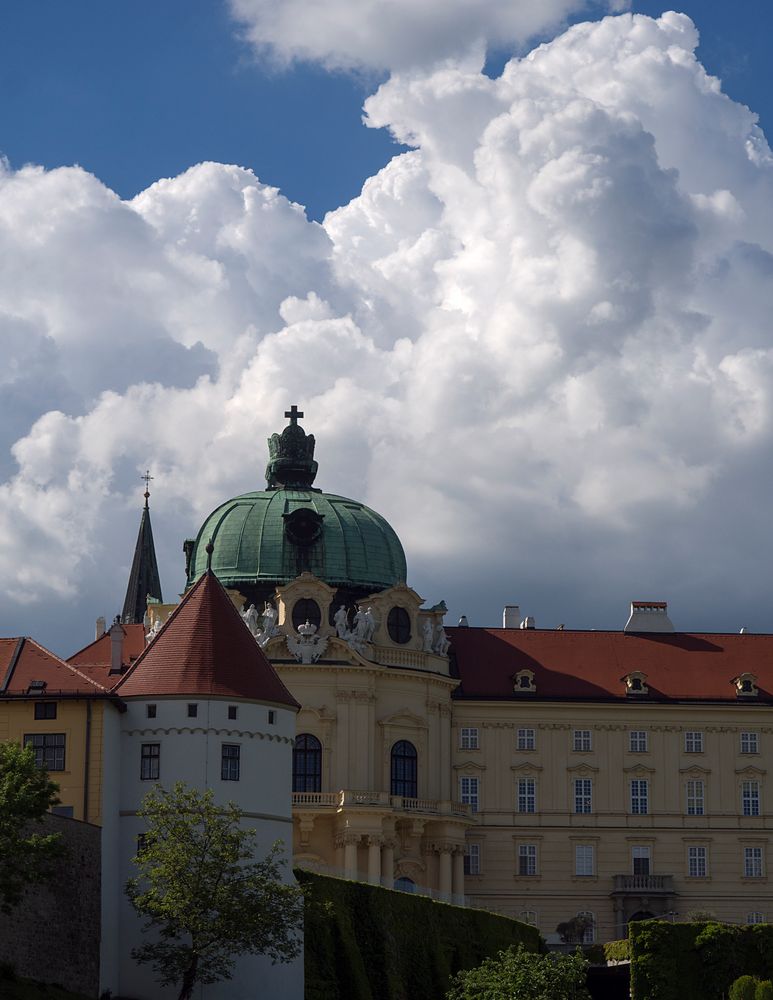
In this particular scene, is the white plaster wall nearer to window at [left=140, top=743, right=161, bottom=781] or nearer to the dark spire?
window at [left=140, top=743, right=161, bottom=781]

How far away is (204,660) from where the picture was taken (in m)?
84.2

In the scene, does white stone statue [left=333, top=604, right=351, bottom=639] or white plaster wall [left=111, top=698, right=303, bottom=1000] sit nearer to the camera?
white plaster wall [left=111, top=698, right=303, bottom=1000]

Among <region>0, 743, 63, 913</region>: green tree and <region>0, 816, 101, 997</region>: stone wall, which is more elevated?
<region>0, 743, 63, 913</region>: green tree

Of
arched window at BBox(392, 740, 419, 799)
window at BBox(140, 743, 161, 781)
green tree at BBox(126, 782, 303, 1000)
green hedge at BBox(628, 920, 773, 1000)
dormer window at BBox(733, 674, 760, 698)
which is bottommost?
green hedge at BBox(628, 920, 773, 1000)

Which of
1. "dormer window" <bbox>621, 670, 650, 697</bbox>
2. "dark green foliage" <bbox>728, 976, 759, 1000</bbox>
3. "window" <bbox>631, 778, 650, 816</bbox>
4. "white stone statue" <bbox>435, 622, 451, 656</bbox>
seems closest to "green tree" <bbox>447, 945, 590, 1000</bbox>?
"dark green foliage" <bbox>728, 976, 759, 1000</bbox>

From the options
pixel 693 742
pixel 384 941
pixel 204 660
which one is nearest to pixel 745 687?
pixel 693 742

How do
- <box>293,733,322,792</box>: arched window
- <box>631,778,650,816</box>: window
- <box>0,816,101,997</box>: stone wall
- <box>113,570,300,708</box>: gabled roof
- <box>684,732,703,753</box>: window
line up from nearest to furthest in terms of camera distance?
<box>0,816,101,997</box>: stone wall, <box>113,570,300,708</box>: gabled roof, <box>293,733,322,792</box>: arched window, <box>631,778,650,816</box>: window, <box>684,732,703,753</box>: window

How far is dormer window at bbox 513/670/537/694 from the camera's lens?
380 ft

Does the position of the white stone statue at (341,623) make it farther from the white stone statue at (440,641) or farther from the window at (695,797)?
the window at (695,797)

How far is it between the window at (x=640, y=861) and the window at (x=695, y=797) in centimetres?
319

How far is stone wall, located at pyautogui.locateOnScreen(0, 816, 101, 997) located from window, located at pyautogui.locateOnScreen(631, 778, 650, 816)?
141 feet

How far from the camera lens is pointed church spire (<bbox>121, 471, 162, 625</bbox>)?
140750mm

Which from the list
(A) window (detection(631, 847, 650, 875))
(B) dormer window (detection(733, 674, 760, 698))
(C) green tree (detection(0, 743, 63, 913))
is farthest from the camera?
(B) dormer window (detection(733, 674, 760, 698))

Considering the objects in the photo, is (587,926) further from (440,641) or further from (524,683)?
(440,641)
